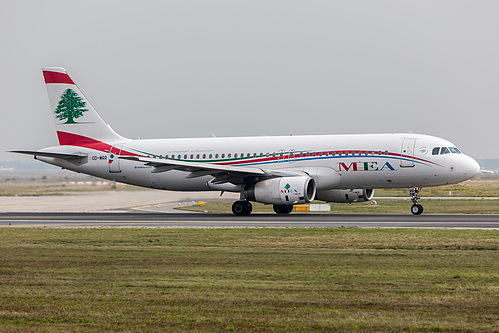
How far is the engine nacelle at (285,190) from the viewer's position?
34.0 m

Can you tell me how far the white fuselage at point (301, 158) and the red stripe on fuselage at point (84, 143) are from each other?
0.07m

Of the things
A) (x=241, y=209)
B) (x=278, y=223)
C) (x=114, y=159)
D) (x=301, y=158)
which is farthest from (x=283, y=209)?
(x=114, y=159)

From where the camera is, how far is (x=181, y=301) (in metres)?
11.7

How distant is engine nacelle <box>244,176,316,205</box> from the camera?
34.0m

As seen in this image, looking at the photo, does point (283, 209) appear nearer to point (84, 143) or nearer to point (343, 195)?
point (343, 195)

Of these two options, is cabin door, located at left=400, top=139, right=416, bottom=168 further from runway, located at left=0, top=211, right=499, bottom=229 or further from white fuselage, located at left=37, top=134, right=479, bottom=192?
runway, located at left=0, top=211, right=499, bottom=229

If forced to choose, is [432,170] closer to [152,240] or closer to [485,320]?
[152,240]

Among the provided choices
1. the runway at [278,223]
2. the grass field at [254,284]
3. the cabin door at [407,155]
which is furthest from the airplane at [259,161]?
the grass field at [254,284]

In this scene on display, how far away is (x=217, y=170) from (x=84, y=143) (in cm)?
1078

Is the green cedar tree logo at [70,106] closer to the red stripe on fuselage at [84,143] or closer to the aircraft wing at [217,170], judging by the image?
the red stripe on fuselage at [84,143]

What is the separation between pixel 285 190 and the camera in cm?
3434

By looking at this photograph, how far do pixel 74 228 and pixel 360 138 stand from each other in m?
15.9

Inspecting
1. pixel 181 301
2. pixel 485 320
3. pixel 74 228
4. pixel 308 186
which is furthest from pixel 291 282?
pixel 308 186

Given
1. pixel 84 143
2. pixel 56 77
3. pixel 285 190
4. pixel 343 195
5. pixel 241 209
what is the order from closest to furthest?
pixel 285 190, pixel 241 209, pixel 343 195, pixel 84 143, pixel 56 77
